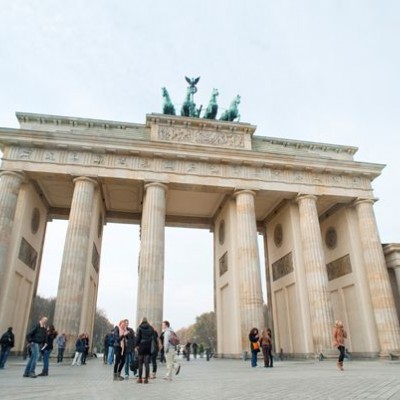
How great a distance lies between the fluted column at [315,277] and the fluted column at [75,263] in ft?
45.3

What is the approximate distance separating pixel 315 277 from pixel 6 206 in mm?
19063

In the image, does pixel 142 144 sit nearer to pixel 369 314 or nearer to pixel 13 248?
pixel 13 248

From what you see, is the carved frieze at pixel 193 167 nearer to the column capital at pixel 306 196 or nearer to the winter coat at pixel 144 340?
the column capital at pixel 306 196

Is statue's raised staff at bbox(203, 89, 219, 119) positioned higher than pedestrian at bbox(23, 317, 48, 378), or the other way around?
statue's raised staff at bbox(203, 89, 219, 119)

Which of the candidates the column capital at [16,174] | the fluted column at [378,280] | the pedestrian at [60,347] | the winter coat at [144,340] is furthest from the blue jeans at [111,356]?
the fluted column at [378,280]

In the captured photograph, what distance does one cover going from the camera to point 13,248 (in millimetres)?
20547

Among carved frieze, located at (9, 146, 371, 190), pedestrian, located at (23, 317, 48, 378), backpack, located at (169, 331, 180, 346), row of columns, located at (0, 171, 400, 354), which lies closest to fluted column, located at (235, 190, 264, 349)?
row of columns, located at (0, 171, 400, 354)

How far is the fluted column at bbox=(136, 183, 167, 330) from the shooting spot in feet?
63.3

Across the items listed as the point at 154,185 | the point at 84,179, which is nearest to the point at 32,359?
the point at 84,179

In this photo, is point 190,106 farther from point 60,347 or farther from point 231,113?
point 60,347

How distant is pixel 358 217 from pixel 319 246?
14.8 ft

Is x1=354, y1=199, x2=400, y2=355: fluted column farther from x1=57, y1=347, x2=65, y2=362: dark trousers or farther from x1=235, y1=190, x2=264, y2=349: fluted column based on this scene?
x1=57, y1=347, x2=65, y2=362: dark trousers

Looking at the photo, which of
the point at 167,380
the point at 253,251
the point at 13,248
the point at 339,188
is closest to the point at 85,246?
the point at 13,248

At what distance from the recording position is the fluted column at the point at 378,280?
2148cm
